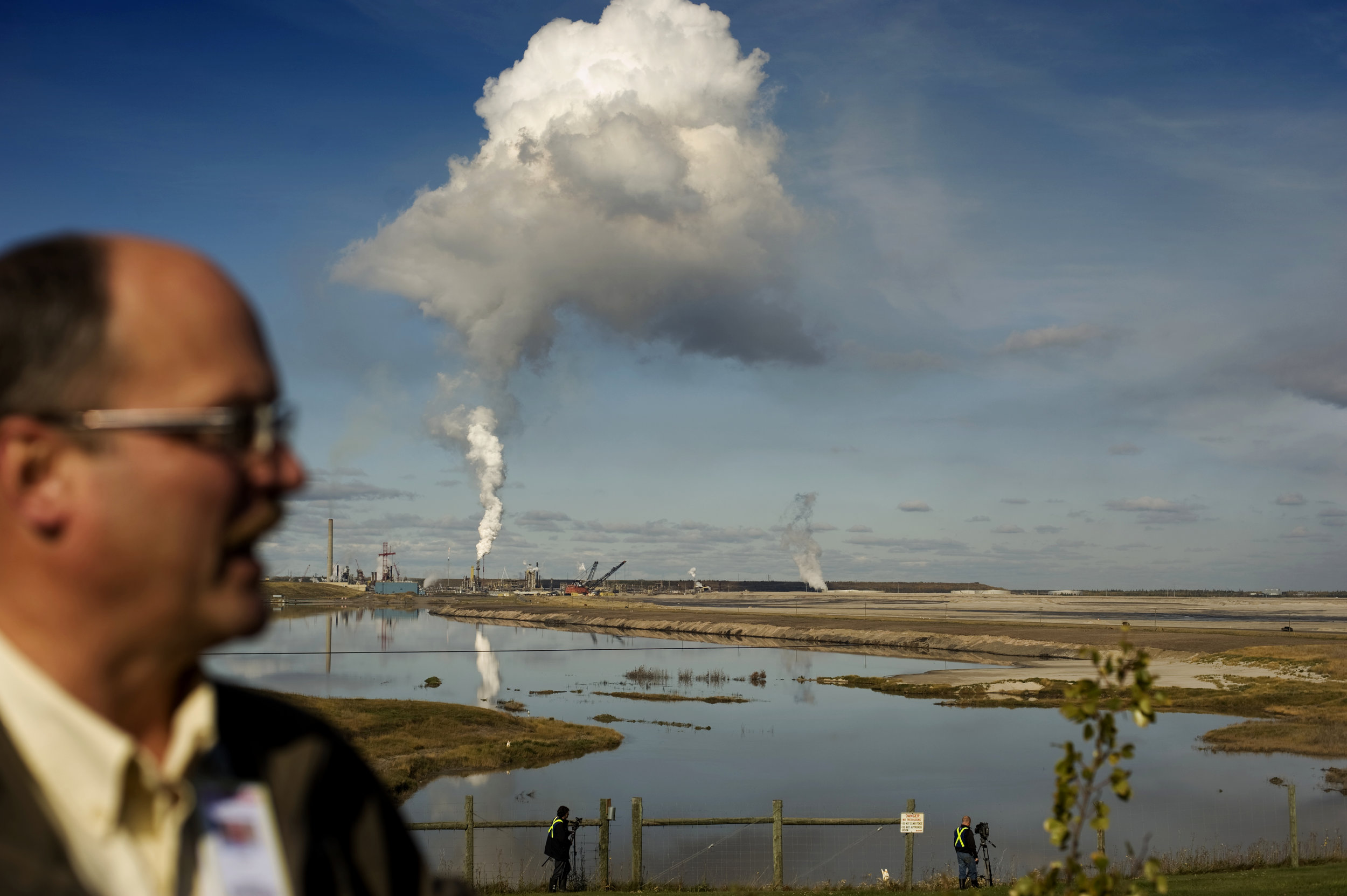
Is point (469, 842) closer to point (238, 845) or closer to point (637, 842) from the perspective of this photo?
point (637, 842)

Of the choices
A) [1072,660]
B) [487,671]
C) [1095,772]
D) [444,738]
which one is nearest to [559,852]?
[1095,772]

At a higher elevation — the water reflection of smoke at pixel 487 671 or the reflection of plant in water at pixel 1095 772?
the reflection of plant in water at pixel 1095 772

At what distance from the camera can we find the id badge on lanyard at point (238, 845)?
97cm

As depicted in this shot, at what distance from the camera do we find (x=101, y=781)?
878mm

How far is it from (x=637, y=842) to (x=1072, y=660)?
50204 mm

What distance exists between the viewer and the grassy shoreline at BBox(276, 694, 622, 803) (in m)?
31.3

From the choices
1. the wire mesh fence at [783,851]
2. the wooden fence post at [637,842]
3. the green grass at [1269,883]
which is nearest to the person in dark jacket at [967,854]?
the wire mesh fence at [783,851]

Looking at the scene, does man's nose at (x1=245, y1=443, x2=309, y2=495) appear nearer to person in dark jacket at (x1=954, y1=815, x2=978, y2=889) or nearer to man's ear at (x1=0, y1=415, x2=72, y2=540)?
man's ear at (x1=0, y1=415, x2=72, y2=540)

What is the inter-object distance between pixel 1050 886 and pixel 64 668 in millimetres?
2542

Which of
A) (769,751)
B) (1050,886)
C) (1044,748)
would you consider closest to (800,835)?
(769,751)

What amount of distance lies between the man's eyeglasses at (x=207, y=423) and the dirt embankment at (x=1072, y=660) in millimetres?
16309

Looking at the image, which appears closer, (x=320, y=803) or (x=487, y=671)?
(x=320, y=803)

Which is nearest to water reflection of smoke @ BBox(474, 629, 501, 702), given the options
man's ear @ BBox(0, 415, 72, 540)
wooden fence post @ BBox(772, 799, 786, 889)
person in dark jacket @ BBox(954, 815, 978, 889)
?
wooden fence post @ BBox(772, 799, 786, 889)

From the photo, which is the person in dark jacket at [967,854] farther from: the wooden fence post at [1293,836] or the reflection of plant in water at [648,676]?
the reflection of plant in water at [648,676]
